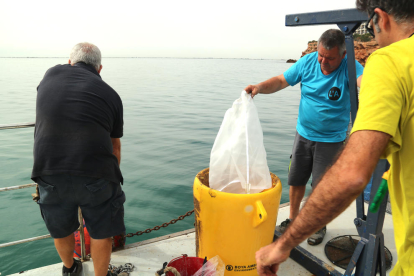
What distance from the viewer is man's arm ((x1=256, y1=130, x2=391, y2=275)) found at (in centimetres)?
93

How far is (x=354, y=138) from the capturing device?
3.14ft

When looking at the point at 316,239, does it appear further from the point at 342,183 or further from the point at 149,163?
the point at 149,163

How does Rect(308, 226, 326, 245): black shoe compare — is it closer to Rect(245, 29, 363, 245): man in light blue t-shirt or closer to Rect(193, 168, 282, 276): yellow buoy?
Rect(245, 29, 363, 245): man in light blue t-shirt

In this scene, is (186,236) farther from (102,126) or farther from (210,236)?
(102,126)

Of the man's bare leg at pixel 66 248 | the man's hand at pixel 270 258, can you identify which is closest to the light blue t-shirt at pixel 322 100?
the man's hand at pixel 270 258

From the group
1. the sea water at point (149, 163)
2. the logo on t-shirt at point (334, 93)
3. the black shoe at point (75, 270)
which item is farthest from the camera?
the sea water at point (149, 163)

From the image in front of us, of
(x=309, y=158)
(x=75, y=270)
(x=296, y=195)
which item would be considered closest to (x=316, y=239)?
(x=296, y=195)

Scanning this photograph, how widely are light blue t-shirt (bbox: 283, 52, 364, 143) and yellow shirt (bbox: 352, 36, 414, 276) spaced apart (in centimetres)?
176

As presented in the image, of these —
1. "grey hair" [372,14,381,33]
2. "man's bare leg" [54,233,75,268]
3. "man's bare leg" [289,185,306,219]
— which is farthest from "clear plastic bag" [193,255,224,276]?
"grey hair" [372,14,381,33]

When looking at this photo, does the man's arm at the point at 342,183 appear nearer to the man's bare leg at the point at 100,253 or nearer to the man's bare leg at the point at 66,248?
the man's bare leg at the point at 100,253

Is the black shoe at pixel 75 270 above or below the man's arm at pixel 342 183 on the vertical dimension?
below

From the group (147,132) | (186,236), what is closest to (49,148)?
(186,236)

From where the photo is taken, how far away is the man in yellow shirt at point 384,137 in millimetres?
917

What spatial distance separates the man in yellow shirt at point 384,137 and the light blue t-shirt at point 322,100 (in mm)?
1649
